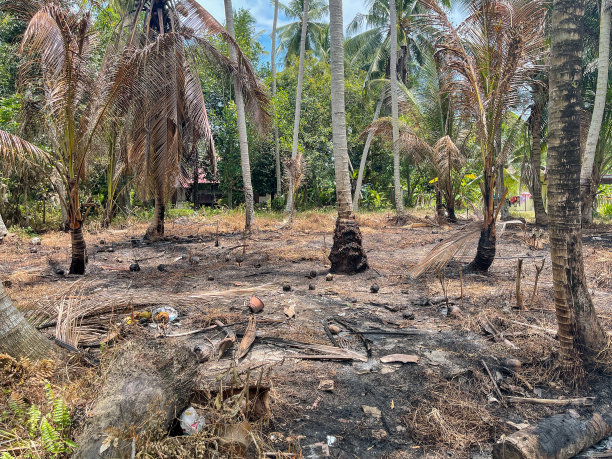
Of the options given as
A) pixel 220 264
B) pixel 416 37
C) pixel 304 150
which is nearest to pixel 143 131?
pixel 220 264

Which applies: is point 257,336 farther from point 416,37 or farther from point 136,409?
point 416,37

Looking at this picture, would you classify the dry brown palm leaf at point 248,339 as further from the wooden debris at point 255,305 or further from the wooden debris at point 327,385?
the wooden debris at point 327,385

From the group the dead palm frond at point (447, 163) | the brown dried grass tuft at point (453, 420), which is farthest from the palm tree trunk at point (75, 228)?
the dead palm frond at point (447, 163)

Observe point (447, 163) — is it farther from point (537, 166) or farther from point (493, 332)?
point (493, 332)

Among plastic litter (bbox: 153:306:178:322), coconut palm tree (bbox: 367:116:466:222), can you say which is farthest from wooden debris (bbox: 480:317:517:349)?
coconut palm tree (bbox: 367:116:466:222)

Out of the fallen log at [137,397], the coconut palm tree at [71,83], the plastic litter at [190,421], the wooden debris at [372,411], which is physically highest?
the coconut palm tree at [71,83]

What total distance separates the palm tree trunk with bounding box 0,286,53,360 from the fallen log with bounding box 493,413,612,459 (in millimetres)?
3159

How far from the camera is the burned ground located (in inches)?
102

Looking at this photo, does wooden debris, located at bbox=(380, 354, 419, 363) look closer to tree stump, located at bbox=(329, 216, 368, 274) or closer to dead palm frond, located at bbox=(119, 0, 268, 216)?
tree stump, located at bbox=(329, 216, 368, 274)

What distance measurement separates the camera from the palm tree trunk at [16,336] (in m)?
2.77

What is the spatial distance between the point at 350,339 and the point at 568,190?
91.4 inches

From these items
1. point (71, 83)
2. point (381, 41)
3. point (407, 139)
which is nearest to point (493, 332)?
point (71, 83)

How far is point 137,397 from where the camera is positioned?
214 centimetres

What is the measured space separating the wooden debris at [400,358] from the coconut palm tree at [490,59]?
3.43m
